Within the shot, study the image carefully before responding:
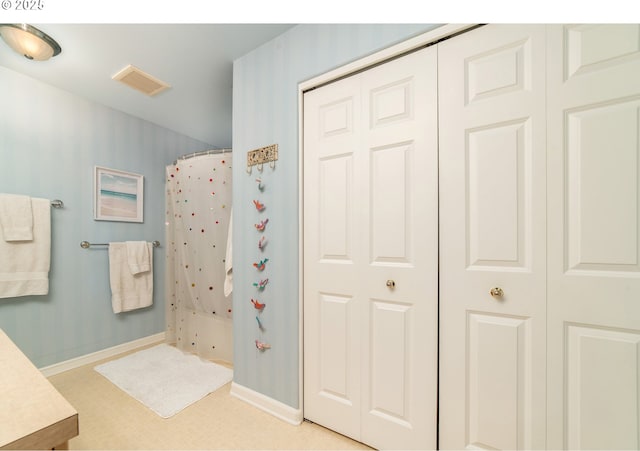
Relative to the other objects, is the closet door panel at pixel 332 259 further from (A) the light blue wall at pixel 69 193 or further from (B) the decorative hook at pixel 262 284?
(A) the light blue wall at pixel 69 193

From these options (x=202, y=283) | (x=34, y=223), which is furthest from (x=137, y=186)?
(x=202, y=283)

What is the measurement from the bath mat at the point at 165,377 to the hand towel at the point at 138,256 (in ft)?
2.53

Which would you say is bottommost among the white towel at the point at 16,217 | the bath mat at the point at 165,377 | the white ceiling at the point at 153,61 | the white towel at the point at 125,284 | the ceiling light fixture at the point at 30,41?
the bath mat at the point at 165,377

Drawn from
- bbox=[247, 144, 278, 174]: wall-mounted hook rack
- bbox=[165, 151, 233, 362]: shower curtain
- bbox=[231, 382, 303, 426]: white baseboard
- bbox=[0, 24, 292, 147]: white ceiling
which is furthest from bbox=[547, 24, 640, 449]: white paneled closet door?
A: bbox=[165, 151, 233, 362]: shower curtain

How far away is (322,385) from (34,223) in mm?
2377

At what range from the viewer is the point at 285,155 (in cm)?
157

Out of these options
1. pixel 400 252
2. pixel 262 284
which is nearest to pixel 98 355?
pixel 262 284

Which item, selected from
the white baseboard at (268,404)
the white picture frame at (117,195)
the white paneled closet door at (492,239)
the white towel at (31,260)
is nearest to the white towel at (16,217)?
the white towel at (31,260)

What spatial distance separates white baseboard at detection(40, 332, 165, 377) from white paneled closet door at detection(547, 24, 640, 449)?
3.09 m

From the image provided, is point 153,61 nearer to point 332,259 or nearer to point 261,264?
point 261,264

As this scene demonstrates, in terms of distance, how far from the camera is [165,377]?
1993 mm

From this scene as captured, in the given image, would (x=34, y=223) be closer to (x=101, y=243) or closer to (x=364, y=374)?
(x=101, y=243)

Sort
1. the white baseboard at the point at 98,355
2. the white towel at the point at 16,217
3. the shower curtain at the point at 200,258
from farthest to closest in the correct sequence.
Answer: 1. the shower curtain at the point at 200,258
2. the white baseboard at the point at 98,355
3. the white towel at the point at 16,217

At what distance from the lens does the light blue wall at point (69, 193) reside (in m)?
1.93
